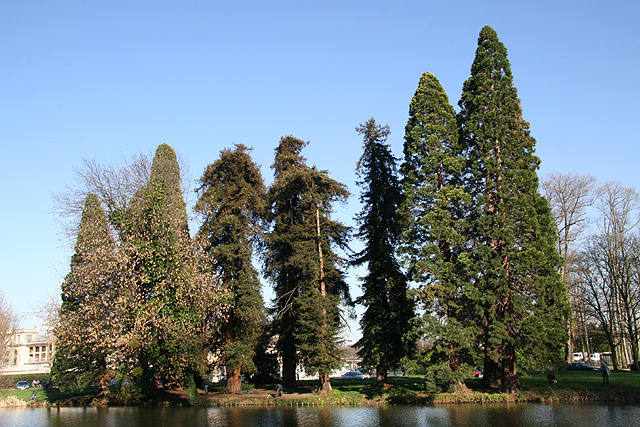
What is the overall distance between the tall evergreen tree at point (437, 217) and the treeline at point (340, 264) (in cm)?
8

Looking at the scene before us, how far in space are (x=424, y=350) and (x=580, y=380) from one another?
11308mm

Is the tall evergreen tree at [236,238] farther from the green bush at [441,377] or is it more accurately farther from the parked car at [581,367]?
the parked car at [581,367]

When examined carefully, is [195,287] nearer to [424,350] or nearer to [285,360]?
[285,360]

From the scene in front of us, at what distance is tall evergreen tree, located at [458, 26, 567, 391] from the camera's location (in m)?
26.3

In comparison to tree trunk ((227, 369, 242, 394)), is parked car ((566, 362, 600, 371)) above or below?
below

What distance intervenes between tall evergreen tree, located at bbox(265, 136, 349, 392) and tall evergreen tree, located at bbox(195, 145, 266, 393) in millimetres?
1415

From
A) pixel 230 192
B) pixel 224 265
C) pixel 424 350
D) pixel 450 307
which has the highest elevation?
pixel 230 192

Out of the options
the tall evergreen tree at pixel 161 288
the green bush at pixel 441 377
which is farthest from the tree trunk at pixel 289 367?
the green bush at pixel 441 377

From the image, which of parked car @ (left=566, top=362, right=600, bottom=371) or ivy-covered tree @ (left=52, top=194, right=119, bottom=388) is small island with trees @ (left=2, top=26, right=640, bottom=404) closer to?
ivy-covered tree @ (left=52, top=194, right=119, bottom=388)

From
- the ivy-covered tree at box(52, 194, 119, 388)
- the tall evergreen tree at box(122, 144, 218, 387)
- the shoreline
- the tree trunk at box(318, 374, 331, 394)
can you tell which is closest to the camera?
the shoreline

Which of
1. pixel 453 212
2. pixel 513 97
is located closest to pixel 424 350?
pixel 453 212

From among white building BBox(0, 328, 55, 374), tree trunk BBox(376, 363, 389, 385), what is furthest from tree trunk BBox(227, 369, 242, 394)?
white building BBox(0, 328, 55, 374)

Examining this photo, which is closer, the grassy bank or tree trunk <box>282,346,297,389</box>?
the grassy bank

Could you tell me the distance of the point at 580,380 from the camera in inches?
1214
